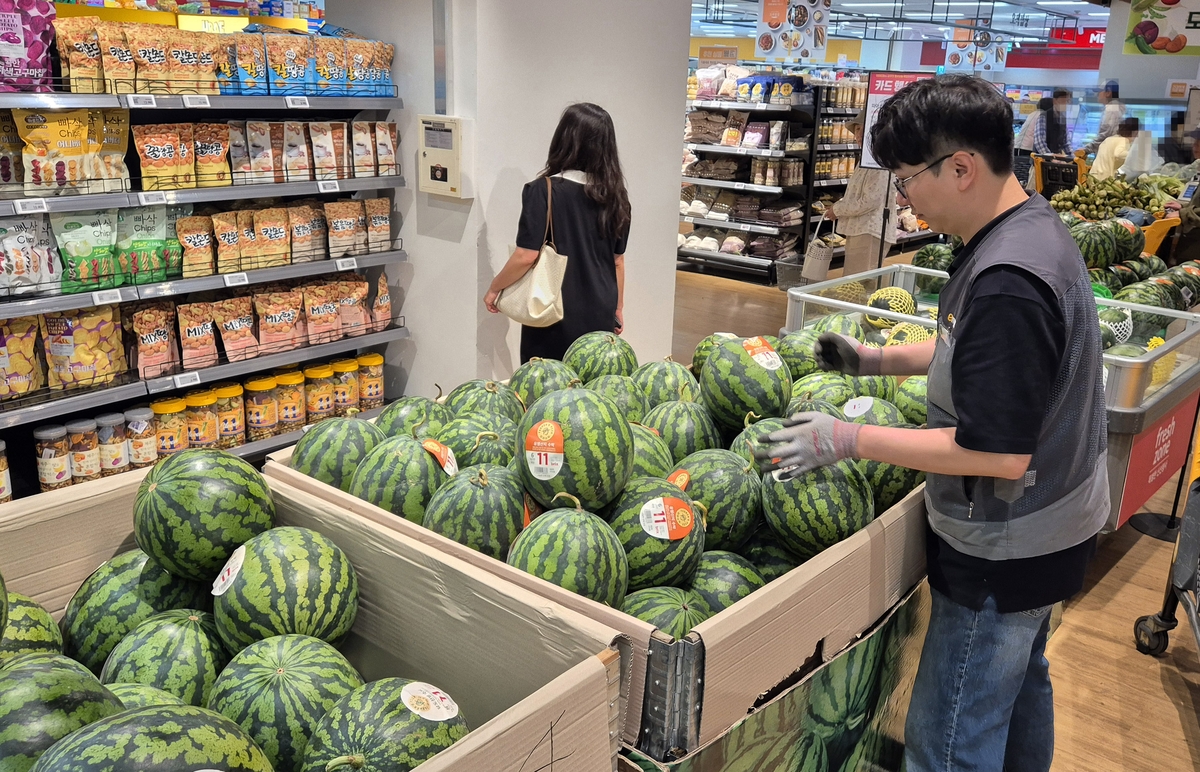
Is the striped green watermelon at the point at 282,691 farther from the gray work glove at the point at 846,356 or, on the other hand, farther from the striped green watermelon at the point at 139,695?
the gray work glove at the point at 846,356

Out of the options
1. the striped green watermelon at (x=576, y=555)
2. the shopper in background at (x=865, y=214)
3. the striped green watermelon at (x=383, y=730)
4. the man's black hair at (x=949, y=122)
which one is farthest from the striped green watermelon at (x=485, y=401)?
the shopper in background at (x=865, y=214)

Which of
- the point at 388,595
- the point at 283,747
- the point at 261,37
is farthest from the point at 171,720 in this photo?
the point at 261,37

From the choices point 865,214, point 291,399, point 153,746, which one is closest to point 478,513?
point 153,746

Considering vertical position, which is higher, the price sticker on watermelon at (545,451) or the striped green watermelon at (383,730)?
the price sticker on watermelon at (545,451)

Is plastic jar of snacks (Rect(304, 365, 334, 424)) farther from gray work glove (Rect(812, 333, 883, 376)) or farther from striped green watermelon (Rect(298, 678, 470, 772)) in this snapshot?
striped green watermelon (Rect(298, 678, 470, 772))

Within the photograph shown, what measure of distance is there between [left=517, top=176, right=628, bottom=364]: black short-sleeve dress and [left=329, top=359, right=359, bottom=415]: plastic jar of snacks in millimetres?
1172

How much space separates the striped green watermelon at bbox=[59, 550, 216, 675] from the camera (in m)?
1.31

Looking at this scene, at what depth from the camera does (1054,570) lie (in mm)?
1567

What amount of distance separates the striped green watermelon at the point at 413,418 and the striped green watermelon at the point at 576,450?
0.29 m

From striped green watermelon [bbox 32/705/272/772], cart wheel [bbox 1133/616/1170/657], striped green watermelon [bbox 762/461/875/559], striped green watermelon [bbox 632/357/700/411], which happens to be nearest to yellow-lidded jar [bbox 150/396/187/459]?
striped green watermelon [bbox 632/357/700/411]

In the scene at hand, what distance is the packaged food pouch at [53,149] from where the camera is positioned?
3178 millimetres

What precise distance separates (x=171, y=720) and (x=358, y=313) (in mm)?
3739

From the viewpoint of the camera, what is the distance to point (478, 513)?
138 cm

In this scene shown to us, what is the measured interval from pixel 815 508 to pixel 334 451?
838 millimetres
